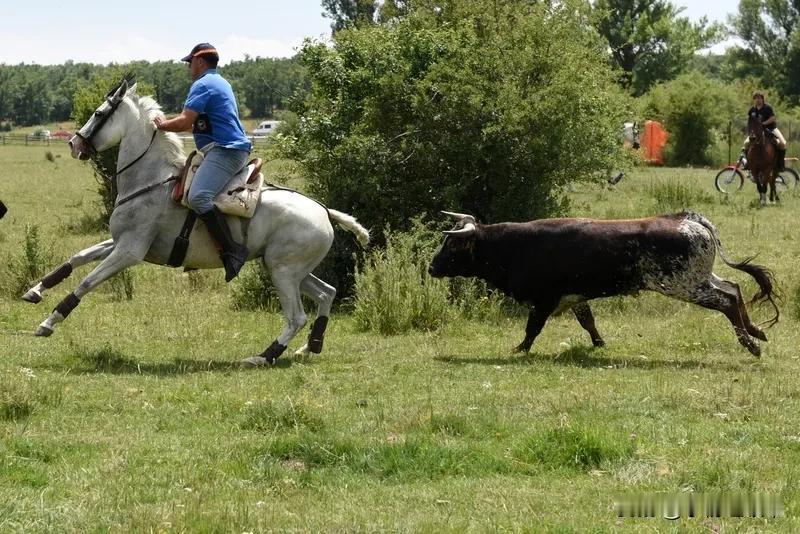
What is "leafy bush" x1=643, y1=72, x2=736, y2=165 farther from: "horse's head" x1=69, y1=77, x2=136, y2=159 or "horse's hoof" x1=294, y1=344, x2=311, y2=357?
"horse's head" x1=69, y1=77, x2=136, y2=159

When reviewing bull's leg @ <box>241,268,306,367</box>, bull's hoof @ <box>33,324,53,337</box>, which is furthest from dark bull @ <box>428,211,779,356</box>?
bull's hoof @ <box>33,324,53,337</box>

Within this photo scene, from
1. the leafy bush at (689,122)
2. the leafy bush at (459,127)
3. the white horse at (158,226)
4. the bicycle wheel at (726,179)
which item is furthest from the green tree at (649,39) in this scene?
the white horse at (158,226)

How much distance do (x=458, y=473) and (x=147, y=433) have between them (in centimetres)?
227

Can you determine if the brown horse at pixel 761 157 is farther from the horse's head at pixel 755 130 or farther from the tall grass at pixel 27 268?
the tall grass at pixel 27 268

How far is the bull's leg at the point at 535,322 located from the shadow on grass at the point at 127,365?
→ 7.68 ft

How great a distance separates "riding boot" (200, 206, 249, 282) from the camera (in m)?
11.6

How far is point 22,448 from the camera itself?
775 centimetres

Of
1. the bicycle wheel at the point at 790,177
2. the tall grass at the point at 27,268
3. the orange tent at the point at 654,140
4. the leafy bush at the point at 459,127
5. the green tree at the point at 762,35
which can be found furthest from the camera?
the green tree at the point at 762,35

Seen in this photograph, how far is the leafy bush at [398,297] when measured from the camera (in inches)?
533

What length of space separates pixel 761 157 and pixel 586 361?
48.5ft

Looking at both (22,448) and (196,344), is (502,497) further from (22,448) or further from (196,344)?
(196,344)

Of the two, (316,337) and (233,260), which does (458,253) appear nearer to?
(316,337)

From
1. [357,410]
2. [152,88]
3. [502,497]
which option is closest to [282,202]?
[357,410]

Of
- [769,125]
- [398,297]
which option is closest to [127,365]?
[398,297]
